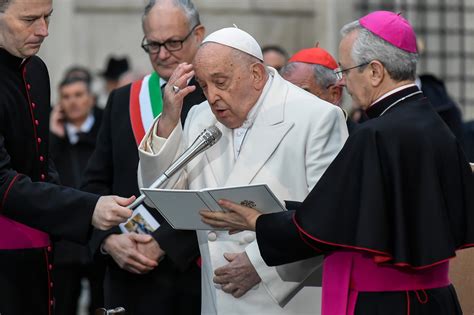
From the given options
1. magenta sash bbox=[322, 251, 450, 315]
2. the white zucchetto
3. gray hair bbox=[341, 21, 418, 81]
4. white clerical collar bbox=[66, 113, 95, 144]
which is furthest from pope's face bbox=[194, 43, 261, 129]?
white clerical collar bbox=[66, 113, 95, 144]

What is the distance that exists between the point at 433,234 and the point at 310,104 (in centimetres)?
98

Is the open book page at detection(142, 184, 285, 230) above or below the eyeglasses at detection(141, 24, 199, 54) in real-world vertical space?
below

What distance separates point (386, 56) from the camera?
4496mm

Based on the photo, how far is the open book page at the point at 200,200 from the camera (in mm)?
4531

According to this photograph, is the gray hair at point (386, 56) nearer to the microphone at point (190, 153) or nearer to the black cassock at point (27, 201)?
the microphone at point (190, 153)

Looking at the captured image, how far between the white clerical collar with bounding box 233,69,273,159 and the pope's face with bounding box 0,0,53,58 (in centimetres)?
95

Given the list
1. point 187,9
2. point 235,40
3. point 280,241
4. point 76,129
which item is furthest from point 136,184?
point 76,129

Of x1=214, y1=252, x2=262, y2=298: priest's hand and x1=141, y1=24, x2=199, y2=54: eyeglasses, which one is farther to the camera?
x1=141, y1=24, x2=199, y2=54: eyeglasses

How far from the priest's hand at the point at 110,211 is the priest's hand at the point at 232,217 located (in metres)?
0.39

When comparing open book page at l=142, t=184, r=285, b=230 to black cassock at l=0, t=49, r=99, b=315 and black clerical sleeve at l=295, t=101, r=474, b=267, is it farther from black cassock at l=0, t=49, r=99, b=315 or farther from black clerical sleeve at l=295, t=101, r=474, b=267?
black cassock at l=0, t=49, r=99, b=315

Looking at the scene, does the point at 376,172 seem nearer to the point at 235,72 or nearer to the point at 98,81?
the point at 235,72

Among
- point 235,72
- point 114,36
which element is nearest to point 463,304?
point 235,72

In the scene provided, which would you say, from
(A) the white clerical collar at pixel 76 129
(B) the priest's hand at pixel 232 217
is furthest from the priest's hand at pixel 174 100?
(A) the white clerical collar at pixel 76 129

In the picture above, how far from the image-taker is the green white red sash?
582cm
